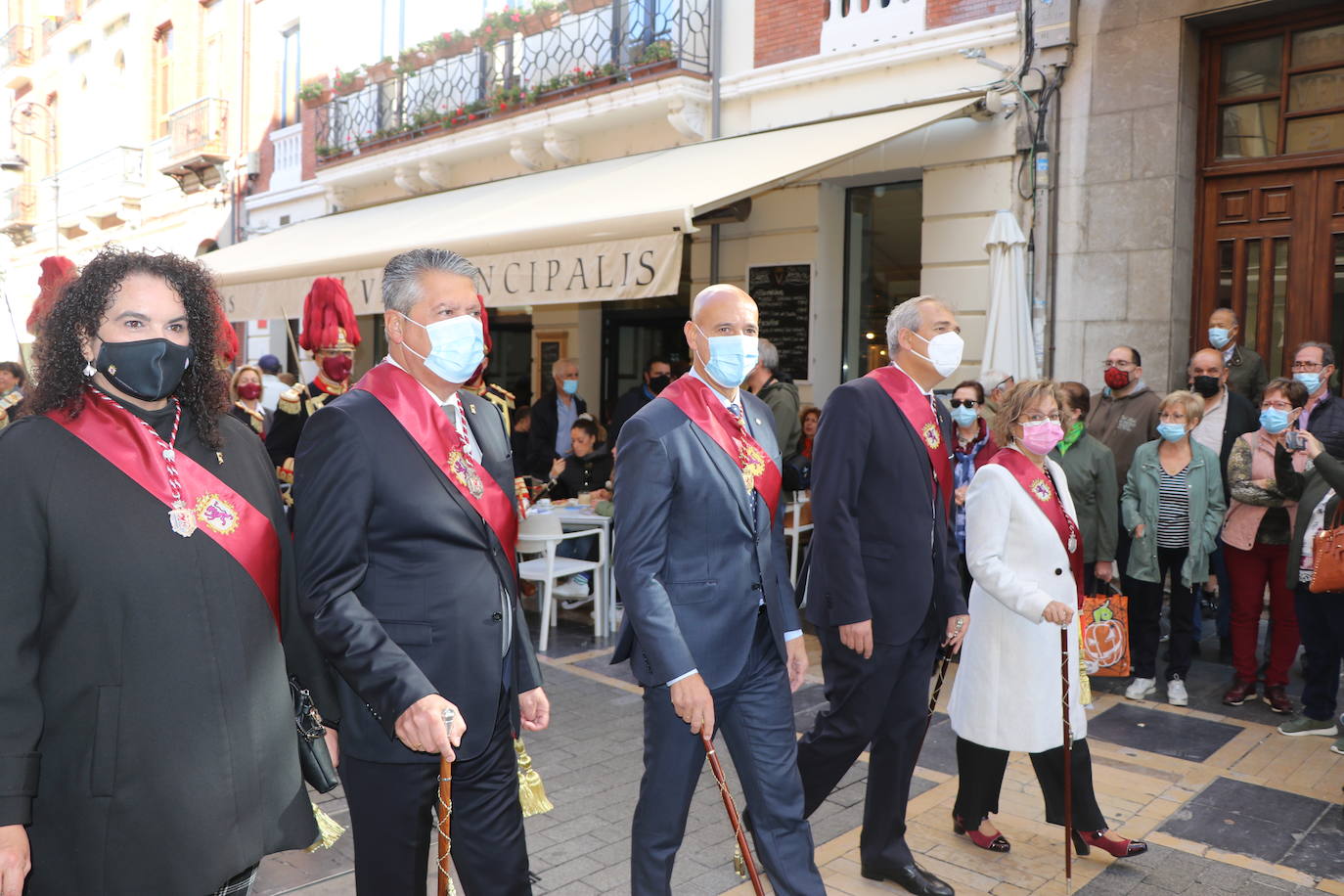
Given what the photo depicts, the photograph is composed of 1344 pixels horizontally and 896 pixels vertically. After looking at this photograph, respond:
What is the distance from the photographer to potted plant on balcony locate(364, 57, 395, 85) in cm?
1593

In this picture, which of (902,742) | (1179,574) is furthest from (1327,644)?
(902,742)

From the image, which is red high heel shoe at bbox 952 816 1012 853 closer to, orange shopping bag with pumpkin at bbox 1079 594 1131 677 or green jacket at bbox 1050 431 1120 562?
orange shopping bag with pumpkin at bbox 1079 594 1131 677

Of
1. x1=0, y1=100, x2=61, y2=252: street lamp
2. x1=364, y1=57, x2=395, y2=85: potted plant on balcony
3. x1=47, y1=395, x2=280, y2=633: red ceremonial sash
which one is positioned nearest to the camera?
x1=47, y1=395, x2=280, y2=633: red ceremonial sash

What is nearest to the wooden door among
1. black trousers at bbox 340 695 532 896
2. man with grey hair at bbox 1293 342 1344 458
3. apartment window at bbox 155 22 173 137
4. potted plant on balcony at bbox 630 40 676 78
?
man with grey hair at bbox 1293 342 1344 458

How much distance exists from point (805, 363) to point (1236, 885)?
731cm

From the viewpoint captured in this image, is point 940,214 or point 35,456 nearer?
point 35,456

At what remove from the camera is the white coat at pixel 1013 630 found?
409cm

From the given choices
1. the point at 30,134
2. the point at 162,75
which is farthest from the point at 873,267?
the point at 30,134

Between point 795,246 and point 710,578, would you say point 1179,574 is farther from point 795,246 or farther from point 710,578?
point 795,246

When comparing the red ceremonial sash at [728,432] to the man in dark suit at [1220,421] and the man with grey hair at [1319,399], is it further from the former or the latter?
the man in dark suit at [1220,421]

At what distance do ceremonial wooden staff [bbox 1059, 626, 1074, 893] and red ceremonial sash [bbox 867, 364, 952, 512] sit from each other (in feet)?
2.36

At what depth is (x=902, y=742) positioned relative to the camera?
3881 mm

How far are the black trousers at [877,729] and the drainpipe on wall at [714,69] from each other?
8026 millimetres

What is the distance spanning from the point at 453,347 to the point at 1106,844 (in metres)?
3.15
